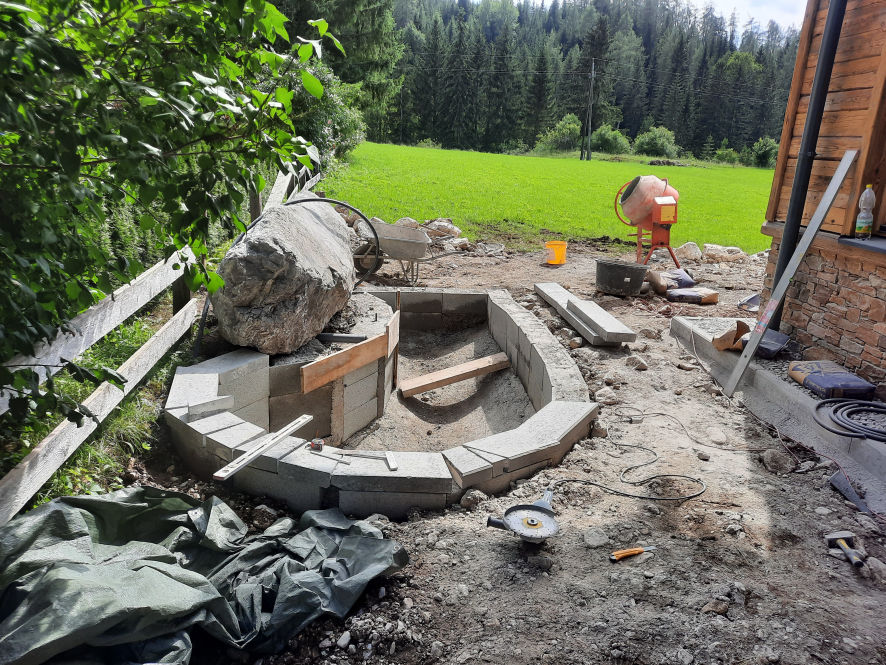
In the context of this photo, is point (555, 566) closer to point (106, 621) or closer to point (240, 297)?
point (106, 621)

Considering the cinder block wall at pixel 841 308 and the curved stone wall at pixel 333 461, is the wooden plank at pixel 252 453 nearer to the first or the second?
the curved stone wall at pixel 333 461

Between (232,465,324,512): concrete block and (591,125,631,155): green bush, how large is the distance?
56552mm

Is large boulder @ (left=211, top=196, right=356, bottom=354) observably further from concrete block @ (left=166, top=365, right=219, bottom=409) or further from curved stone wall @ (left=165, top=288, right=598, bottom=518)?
concrete block @ (left=166, top=365, right=219, bottom=409)

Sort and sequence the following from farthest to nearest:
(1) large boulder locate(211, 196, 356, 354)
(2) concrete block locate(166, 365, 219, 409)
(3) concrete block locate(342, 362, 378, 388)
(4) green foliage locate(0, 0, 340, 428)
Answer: (3) concrete block locate(342, 362, 378, 388), (1) large boulder locate(211, 196, 356, 354), (2) concrete block locate(166, 365, 219, 409), (4) green foliage locate(0, 0, 340, 428)

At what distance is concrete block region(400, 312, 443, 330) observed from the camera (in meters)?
8.31

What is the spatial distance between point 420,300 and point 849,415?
17.0 ft

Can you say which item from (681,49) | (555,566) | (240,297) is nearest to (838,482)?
(555,566)

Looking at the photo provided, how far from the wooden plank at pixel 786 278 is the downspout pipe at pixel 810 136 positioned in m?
0.15

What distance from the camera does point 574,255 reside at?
11.4m

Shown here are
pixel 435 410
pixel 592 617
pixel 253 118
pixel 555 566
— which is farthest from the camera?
pixel 435 410

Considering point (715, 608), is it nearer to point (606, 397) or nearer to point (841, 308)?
point (606, 397)

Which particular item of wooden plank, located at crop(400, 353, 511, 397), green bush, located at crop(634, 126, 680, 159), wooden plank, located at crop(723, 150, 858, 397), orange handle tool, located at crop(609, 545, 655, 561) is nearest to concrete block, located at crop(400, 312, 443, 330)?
wooden plank, located at crop(400, 353, 511, 397)

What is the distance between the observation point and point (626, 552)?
123 inches

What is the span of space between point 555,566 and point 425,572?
2.20ft
